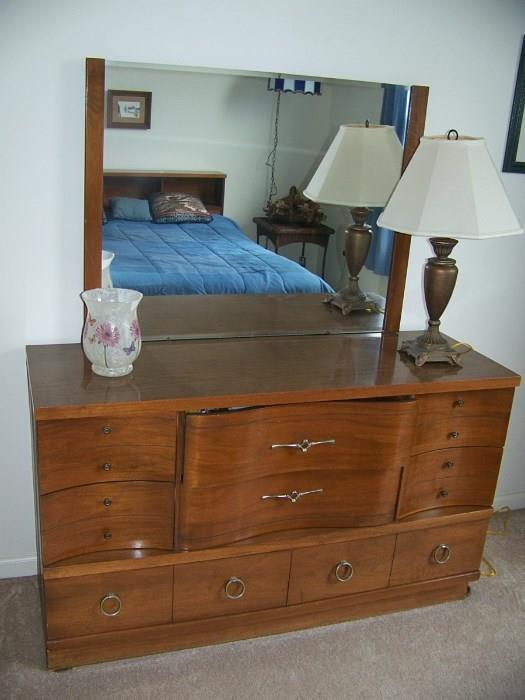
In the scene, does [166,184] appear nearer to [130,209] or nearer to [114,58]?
[130,209]

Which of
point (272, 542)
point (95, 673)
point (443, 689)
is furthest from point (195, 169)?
point (443, 689)

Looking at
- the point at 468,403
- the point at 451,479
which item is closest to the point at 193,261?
the point at 468,403

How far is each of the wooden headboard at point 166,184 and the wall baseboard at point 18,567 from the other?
1146mm

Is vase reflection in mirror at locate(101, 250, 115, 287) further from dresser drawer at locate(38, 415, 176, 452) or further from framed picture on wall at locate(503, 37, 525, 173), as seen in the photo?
framed picture on wall at locate(503, 37, 525, 173)

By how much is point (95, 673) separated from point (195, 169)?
141 centimetres

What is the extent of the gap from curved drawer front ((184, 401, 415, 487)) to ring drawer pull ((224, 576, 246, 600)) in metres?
0.32

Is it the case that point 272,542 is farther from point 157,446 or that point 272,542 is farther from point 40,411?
point 40,411

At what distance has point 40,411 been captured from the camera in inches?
68.9

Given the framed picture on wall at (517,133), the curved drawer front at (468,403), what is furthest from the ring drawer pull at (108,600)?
the framed picture on wall at (517,133)

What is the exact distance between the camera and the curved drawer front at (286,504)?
200cm

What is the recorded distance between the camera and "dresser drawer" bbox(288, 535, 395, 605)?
219 centimetres

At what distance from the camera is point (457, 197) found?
2.00 m

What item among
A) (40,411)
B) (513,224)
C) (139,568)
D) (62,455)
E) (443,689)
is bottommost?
(443,689)

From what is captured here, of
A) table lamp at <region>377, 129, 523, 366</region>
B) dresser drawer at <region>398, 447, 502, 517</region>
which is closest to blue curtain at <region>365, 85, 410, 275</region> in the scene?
table lamp at <region>377, 129, 523, 366</region>
